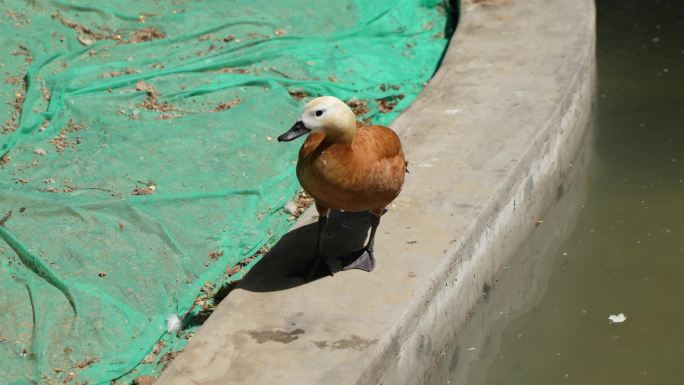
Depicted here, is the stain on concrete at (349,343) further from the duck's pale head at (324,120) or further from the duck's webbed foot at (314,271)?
the duck's pale head at (324,120)

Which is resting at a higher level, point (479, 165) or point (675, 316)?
point (479, 165)

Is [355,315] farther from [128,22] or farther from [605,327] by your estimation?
[128,22]

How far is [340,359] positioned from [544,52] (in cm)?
386

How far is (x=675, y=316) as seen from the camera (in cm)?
530

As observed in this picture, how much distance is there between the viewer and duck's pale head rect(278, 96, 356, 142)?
4105 mm

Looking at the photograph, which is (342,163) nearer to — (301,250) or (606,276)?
(301,250)

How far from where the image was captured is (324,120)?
4.12m

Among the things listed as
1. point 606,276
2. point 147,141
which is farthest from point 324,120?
point 606,276

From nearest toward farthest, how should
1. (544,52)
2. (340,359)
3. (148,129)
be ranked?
1. (340,359)
2. (148,129)
3. (544,52)

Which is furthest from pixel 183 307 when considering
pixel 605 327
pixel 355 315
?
pixel 605 327

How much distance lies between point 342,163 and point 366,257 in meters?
0.63

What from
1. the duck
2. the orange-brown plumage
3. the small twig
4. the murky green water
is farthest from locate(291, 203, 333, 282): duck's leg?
the small twig

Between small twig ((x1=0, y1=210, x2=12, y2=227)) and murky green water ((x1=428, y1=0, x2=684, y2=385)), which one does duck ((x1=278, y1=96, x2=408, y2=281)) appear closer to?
murky green water ((x1=428, y1=0, x2=684, y2=385))

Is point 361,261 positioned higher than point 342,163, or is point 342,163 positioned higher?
point 342,163
